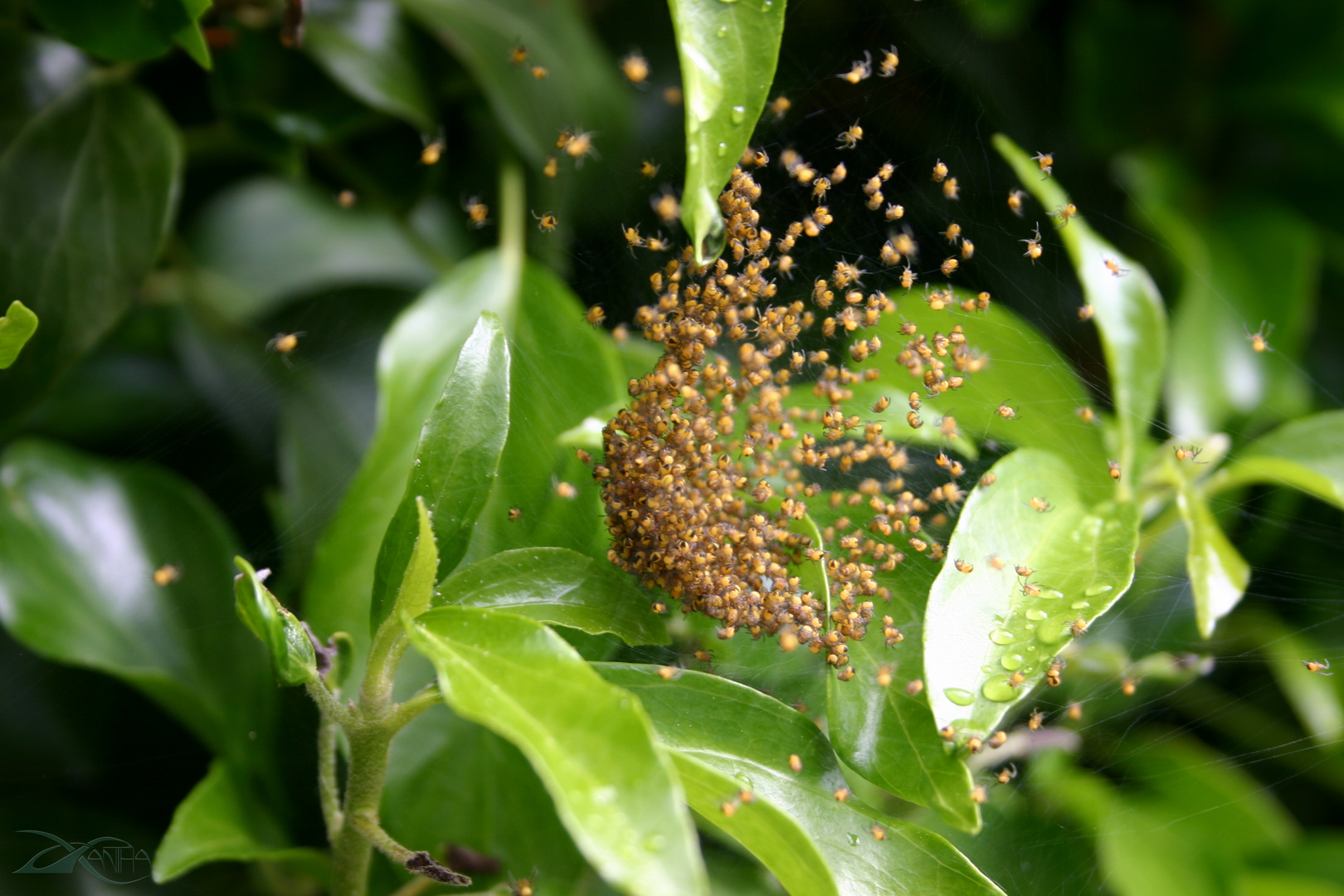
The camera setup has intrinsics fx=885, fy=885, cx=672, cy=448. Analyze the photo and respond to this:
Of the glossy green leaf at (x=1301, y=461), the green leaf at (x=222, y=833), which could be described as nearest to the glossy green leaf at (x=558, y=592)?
the green leaf at (x=222, y=833)

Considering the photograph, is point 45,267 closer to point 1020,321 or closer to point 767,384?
point 767,384

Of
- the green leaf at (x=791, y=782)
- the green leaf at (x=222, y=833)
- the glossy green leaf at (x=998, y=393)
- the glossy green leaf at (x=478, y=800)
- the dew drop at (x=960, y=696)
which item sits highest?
the glossy green leaf at (x=998, y=393)

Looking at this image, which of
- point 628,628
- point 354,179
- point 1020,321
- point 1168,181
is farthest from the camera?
point 1168,181

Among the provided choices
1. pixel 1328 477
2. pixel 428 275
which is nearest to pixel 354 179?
pixel 428 275

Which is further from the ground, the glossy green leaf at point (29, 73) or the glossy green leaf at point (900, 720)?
the glossy green leaf at point (29, 73)

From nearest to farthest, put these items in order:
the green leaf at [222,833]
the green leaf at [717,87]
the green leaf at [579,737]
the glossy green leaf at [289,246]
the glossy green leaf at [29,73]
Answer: the green leaf at [579,737] → the green leaf at [717,87] → the green leaf at [222,833] → the glossy green leaf at [29,73] → the glossy green leaf at [289,246]

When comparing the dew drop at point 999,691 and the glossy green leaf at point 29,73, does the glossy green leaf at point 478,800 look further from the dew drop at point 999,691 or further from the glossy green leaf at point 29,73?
the glossy green leaf at point 29,73

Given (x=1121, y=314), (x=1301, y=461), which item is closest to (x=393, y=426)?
(x=1121, y=314)
